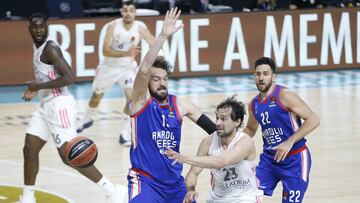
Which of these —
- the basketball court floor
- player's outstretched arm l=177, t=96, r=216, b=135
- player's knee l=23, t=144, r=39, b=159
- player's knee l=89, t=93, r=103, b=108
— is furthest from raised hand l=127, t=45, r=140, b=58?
player's outstretched arm l=177, t=96, r=216, b=135

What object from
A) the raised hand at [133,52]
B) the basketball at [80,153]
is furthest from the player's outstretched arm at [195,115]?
the raised hand at [133,52]

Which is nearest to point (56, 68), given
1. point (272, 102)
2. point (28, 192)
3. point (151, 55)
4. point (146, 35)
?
point (28, 192)

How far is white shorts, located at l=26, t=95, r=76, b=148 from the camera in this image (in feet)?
33.0

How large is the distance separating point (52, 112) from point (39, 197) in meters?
1.17

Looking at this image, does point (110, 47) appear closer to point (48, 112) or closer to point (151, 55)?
point (48, 112)

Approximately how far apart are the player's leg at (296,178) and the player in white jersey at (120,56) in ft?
17.2

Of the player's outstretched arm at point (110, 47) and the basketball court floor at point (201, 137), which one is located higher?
the player's outstretched arm at point (110, 47)

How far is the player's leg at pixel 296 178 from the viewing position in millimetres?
8711

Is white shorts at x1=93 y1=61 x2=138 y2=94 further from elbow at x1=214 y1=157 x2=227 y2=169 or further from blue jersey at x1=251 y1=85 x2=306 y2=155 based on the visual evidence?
elbow at x1=214 y1=157 x2=227 y2=169

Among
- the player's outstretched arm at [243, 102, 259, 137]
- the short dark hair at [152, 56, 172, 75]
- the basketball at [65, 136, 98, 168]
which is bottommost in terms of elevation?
the basketball at [65, 136, 98, 168]

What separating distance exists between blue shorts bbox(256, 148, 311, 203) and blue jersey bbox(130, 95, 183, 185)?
1216 millimetres

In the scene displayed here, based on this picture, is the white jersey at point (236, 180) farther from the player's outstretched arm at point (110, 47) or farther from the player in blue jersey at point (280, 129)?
the player's outstretched arm at point (110, 47)

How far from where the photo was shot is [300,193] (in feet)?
28.6

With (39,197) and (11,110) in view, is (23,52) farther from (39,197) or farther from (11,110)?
(39,197)
